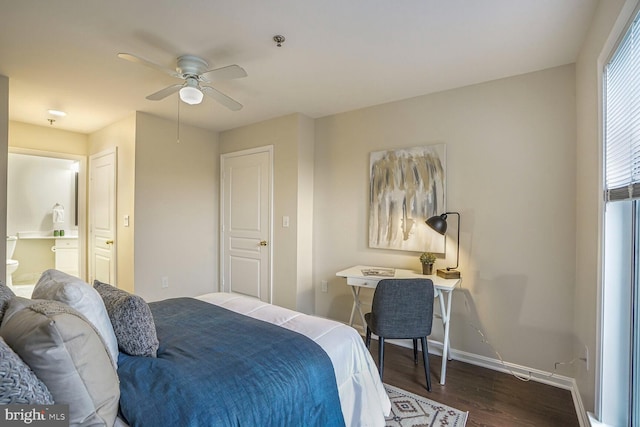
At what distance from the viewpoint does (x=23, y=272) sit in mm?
5344

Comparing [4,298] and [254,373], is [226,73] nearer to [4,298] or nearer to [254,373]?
[4,298]

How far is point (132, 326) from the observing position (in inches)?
51.8

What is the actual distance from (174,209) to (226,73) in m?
2.30

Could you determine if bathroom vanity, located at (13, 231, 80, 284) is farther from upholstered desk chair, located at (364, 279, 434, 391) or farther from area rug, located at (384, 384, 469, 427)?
area rug, located at (384, 384, 469, 427)

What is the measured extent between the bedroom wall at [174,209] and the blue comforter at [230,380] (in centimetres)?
226

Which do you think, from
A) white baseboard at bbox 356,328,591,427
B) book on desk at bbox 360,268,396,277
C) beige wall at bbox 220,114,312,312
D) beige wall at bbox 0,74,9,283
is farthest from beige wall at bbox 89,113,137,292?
white baseboard at bbox 356,328,591,427

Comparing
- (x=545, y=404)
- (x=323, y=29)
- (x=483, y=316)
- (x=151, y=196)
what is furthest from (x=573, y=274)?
(x=151, y=196)

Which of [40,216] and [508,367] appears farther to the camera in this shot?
[40,216]

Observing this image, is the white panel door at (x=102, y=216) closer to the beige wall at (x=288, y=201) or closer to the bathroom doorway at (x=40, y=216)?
the bathroom doorway at (x=40, y=216)

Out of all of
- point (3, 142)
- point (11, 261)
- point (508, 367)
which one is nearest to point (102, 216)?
point (3, 142)

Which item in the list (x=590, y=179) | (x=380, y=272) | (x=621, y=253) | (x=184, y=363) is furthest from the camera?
(x=380, y=272)

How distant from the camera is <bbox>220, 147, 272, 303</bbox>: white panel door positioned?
3.81 meters

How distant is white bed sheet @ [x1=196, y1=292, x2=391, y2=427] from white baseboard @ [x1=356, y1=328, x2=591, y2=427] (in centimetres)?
129

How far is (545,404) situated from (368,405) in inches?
55.0
